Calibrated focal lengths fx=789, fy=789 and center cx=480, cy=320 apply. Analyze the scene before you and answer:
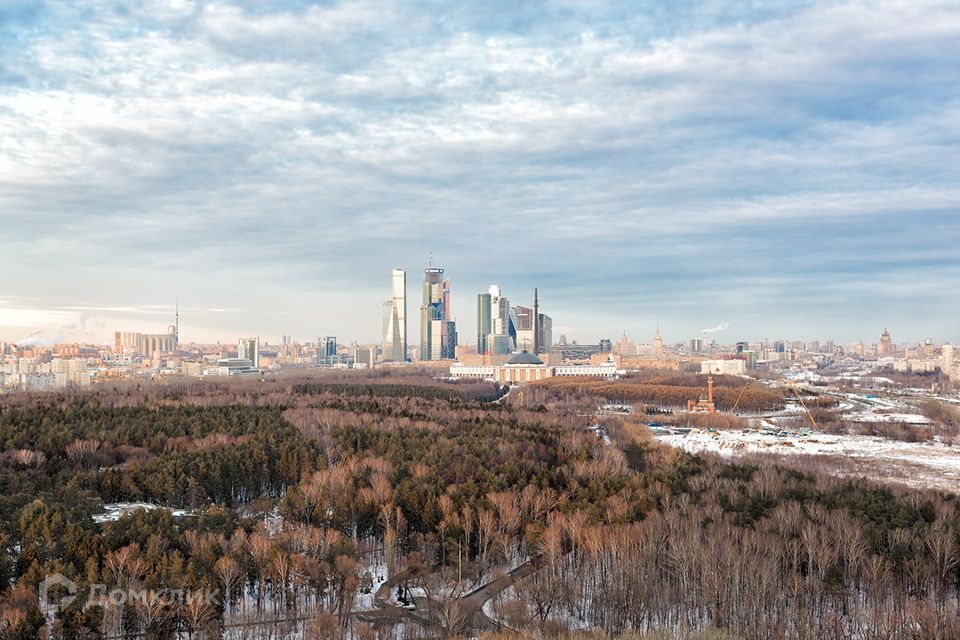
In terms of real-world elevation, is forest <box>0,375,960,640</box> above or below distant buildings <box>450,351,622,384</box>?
below

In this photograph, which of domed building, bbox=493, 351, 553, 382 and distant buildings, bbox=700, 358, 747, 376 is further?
distant buildings, bbox=700, 358, 747, 376

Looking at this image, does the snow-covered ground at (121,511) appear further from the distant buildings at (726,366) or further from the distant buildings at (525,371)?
the distant buildings at (726,366)

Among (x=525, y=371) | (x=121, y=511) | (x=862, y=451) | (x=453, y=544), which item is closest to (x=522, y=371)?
(x=525, y=371)

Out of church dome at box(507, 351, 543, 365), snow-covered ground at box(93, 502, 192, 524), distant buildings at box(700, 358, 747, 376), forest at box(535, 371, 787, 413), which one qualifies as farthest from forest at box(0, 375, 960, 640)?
distant buildings at box(700, 358, 747, 376)

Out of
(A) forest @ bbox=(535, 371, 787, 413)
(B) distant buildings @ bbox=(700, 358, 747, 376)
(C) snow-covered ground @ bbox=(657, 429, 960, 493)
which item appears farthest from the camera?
(B) distant buildings @ bbox=(700, 358, 747, 376)

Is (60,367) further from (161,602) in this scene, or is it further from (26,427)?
(161,602)

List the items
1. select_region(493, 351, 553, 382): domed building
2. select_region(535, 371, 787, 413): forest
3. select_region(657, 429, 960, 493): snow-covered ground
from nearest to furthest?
1. select_region(657, 429, 960, 493): snow-covered ground
2. select_region(535, 371, 787, 413): forest
3. select_region(493, 351, 553, 382): domed building

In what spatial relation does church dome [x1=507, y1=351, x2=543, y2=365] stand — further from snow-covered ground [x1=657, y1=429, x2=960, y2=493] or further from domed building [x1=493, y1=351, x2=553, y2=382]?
snow-covered ground [x1=657, y1=429, x2=960, y2=493]
